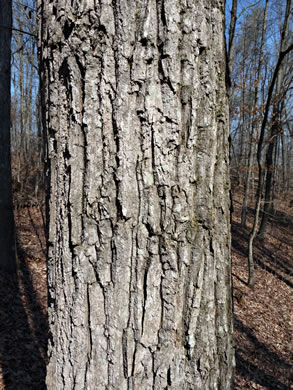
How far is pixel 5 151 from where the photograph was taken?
21.7ft

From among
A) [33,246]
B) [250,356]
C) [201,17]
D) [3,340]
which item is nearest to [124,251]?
[201,17]

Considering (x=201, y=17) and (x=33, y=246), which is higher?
(x=201, y=17)

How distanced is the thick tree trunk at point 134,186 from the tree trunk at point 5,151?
20.2 feet

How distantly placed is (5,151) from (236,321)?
6.81 meters

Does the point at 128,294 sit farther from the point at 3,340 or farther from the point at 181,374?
the point at 3,340

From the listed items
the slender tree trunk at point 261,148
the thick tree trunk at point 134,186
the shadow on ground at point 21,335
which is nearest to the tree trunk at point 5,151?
the shadow on ground at point 21,335

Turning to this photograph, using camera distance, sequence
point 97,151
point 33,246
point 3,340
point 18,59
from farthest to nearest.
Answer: point 18,59, point 33,246, point 3,340, point 97,151

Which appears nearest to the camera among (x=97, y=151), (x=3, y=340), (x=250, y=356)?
(x=97, y=151)

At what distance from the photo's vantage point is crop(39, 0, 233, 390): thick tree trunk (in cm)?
96

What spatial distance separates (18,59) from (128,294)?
56.8ft

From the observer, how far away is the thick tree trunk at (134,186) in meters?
0.96

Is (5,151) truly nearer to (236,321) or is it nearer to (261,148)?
(261,148)

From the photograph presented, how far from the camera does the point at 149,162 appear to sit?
0.98 metres

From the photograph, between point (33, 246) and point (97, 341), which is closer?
point (97, 341)
